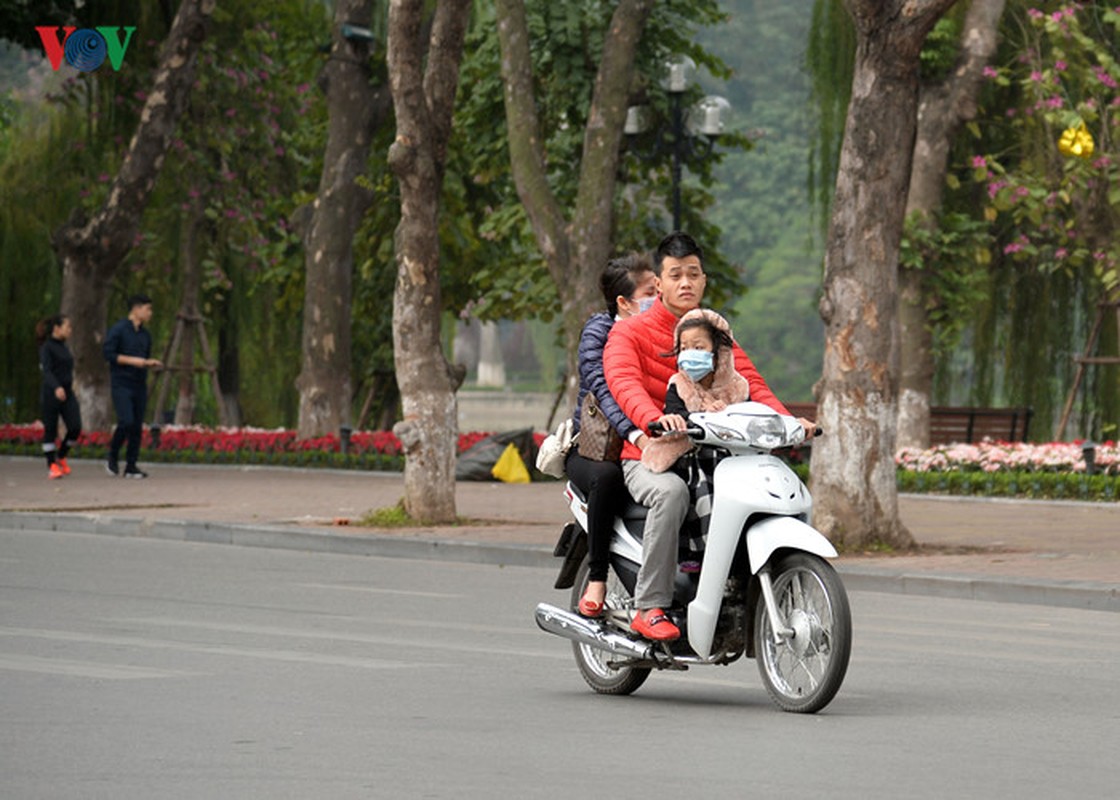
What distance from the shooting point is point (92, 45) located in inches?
1421

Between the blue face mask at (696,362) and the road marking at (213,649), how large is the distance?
218cm

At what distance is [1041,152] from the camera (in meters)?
32.4

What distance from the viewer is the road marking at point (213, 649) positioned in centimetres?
1134

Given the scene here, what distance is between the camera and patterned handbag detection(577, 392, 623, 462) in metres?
10.2

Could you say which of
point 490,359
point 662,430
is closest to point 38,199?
point 662,430

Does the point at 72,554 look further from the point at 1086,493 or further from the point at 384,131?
the point at 384,131

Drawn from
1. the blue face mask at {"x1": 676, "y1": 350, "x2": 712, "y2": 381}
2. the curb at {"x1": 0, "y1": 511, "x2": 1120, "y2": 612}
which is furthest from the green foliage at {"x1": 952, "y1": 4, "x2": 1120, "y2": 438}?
the blue face mask at {"x1": 676, "y1": 350, "x2": 712, "y2": 381}

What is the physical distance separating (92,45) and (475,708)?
2785 centimetres

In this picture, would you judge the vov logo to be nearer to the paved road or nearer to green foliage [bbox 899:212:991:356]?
green foliage [bbox 899:212:991:356]

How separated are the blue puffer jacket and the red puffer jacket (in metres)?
0.05

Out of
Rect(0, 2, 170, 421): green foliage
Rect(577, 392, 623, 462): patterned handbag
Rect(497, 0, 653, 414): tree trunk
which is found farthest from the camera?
Rect(0, 2, 170, 421): green foliage

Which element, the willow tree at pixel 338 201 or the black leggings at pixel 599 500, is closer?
the black leggings at pixel 599 500

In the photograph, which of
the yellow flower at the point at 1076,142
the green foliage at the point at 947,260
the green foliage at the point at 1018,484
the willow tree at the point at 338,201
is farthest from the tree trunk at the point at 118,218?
the green foliage at the point at 1018,484

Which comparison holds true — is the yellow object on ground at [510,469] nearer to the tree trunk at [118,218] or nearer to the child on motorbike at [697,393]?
the tree trunk at [118,218]
